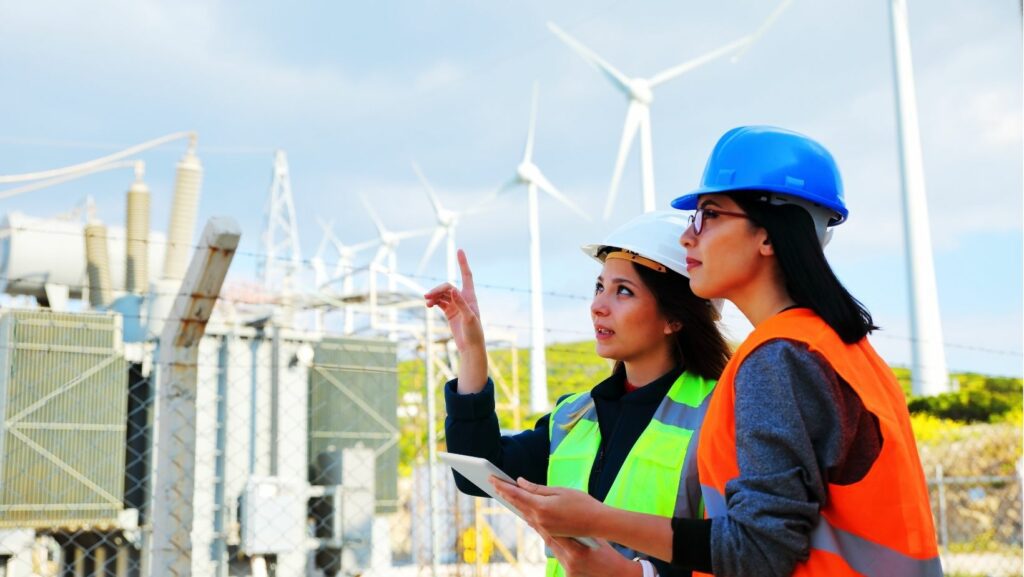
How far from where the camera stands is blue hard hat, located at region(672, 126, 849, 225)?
1664 mm

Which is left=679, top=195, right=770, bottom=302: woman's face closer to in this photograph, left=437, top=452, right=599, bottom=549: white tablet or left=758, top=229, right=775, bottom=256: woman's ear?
left=758, top=229, right=775, bottom=256: woman's ear

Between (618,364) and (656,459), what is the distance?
52 cm

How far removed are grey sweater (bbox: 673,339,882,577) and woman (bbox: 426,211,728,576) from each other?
72 centimetres

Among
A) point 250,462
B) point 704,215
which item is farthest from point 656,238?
point 250,462

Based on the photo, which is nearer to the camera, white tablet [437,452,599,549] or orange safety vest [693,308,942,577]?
orange safety vest [693,308,942,577]

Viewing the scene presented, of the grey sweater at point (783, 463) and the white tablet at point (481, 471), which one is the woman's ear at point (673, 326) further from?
the grey sweater at point (783, 463)

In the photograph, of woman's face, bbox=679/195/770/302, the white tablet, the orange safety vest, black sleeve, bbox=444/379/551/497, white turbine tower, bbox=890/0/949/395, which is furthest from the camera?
white turbine tower, bbox=890/0/949/395

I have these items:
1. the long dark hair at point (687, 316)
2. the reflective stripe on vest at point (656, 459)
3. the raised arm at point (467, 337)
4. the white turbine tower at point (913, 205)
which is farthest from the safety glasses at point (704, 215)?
the white turbine tower at point (913, 205)

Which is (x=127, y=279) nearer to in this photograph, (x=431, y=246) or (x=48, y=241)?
(x=48, y=241)

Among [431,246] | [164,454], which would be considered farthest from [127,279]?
[431,246]

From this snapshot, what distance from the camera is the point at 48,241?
15578mm

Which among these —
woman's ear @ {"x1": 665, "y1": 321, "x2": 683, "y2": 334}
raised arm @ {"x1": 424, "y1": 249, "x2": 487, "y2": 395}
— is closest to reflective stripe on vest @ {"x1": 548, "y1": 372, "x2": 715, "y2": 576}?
woman's ear @ {"x1": 665, "y1": 321, "x2": 683, "y2": 334}

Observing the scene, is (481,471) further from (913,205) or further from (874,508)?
(913,205)

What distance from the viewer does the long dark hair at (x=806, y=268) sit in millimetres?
1586
